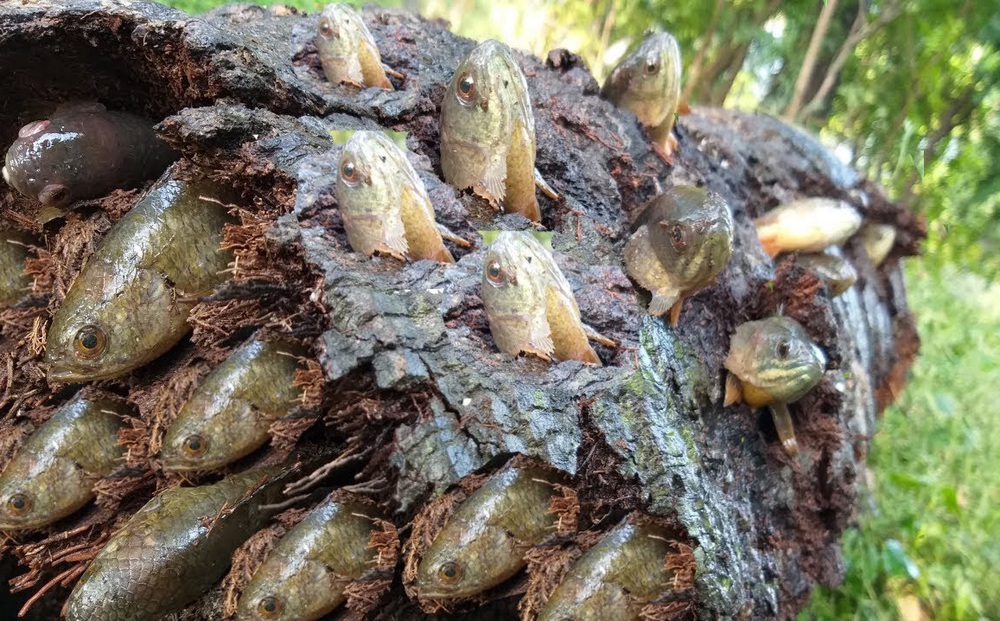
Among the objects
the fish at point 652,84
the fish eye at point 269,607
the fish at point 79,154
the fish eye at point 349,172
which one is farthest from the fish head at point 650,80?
the fish eye at point 269,607

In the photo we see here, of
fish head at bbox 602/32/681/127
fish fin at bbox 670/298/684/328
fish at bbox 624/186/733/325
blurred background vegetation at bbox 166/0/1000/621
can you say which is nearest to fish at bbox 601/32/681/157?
fish head at bbox 602/32/681/127

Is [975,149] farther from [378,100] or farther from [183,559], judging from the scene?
[183,559]

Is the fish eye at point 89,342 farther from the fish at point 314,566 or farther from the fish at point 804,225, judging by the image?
the fish at point 804,225

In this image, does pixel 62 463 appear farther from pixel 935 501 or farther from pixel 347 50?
pixel 935 501

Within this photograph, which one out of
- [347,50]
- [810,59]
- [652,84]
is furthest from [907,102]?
[347,50]

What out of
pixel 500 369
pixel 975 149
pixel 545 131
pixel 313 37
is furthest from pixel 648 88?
pixel 975 149

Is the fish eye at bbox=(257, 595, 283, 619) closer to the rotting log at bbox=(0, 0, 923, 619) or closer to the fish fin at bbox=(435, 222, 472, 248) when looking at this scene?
the rotting log at bbox=(0, 0, 923, 619)
